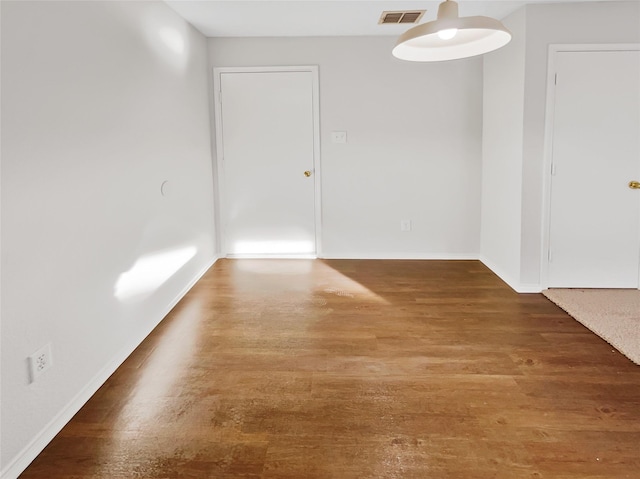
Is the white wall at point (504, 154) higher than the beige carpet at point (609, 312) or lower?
higher

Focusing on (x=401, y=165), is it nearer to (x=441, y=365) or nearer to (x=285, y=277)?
(x=285, y=277)

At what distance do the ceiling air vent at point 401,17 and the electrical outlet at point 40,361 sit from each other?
348cm

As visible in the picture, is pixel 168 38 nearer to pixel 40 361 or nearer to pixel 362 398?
pixel 40 361

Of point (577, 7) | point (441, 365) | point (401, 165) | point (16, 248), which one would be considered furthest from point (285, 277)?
point (577, 7)

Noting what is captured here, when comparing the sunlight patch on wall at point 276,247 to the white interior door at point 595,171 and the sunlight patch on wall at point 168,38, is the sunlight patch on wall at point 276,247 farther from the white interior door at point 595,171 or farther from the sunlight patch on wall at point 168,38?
the white interior door at point 595,171

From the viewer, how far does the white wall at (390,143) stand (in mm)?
5035

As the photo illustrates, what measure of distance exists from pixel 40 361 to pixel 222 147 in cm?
351

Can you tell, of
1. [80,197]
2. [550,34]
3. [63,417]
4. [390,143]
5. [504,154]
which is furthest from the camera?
[390,143]

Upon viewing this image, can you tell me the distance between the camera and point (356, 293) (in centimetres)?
412

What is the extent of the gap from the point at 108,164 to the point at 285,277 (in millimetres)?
2202

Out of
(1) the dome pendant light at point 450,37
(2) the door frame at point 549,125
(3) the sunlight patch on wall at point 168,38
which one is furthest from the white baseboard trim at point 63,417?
(2) the door frame at point 549,125

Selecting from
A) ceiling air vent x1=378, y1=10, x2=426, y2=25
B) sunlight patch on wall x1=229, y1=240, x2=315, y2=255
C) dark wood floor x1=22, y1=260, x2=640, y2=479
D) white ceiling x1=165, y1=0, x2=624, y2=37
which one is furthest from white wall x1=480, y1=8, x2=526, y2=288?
sunlight patch on wall x1=229, y1=240, x2=315, y2=255

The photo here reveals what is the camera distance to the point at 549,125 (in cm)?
388

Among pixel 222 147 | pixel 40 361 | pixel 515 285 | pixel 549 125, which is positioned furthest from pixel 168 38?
pixel 515 285
